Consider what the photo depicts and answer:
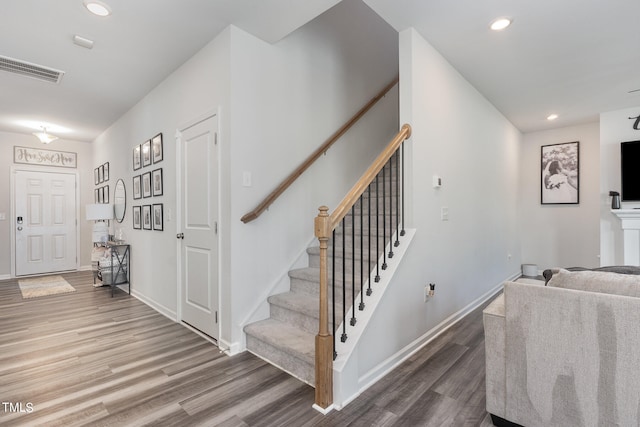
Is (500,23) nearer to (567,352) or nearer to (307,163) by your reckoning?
(307,163)

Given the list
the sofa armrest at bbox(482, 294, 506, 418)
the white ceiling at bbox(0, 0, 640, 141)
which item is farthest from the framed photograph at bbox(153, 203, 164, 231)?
the sofa armrest at bbox(482, 294, 506, 418)

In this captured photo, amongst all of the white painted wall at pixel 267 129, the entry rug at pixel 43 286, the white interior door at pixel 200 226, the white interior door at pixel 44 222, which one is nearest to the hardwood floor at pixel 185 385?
the white interior door at pixel 200 226

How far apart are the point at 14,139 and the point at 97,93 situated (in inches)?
138

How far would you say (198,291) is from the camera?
295 centimetres

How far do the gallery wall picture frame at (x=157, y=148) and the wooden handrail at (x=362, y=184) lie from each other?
2.56 m

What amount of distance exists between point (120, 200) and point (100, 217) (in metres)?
→ 0.43

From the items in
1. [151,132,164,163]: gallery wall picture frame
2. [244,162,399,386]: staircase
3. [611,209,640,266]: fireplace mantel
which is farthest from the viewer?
[611,209,640,266]: fireplace mantel

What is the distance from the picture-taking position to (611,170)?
4.40 meters

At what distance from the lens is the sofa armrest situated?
1557 millimetres

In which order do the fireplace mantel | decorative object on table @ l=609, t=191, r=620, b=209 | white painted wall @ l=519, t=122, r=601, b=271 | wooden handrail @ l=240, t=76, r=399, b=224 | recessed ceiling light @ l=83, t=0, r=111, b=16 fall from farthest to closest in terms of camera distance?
white painted wall @ l=519, t=122, r=601, b=271 → decorative object on table @ l=609, t=191, r=620, b=209 → the fireplace mantel → wooden handrail @ l=240, t=76, r=399, b=224 → recessed ceiling light @ l=83, t=0, r=111, b=16

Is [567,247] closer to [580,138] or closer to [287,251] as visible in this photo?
[580,138]

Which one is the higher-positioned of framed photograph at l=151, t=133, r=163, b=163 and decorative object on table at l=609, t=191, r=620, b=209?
framed photograph at l=151, t=133, r=163, b=163

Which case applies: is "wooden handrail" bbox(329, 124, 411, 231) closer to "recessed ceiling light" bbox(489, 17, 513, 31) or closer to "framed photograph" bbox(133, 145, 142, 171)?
"recessed ceiling light" bbox(489, 17, 513, 31)

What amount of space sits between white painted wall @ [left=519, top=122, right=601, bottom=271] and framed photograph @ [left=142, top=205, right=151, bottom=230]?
591 centimetres
